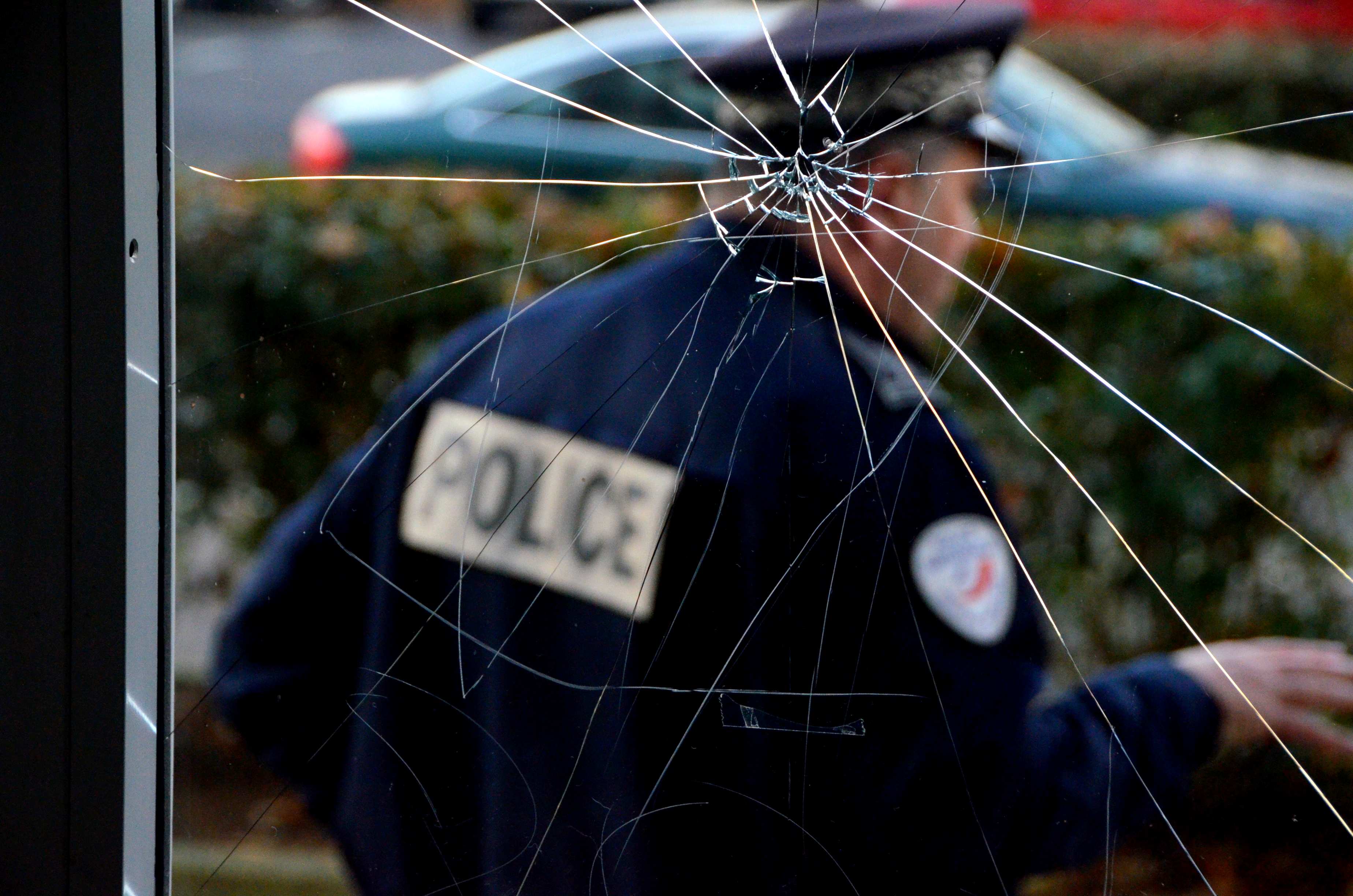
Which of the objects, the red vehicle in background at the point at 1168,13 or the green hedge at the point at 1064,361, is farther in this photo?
the green hedge at the point at 1064,361

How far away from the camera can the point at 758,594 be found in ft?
2.51

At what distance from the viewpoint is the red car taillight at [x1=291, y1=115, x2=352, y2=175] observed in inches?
34.3

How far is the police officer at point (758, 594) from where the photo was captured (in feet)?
2.40

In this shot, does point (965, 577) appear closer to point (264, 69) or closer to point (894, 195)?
point (894, 195)

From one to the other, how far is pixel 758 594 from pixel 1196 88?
481 millimetres

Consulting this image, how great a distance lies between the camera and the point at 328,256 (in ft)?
3.46

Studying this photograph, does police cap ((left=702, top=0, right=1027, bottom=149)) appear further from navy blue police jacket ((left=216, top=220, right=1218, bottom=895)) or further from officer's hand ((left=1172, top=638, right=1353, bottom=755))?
officer's hand ((left=1172, top=638, right=1353, bottom=755))

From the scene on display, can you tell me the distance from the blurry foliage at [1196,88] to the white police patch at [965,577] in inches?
12.0

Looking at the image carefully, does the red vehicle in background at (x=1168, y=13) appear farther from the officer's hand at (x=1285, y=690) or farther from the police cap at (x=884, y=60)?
the officer's hand at (x=1285, y=690)

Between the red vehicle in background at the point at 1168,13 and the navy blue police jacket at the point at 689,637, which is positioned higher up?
the red vehicle in background at the point at 1168,13

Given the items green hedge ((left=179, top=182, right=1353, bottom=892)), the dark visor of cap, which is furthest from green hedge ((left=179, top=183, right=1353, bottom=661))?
the dark visor of cap

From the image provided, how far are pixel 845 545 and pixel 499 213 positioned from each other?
14.7 inches

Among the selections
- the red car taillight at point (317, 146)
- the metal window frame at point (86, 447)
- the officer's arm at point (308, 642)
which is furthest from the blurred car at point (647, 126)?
the officer's arm at point (308, 642)

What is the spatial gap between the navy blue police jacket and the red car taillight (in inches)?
7.0
